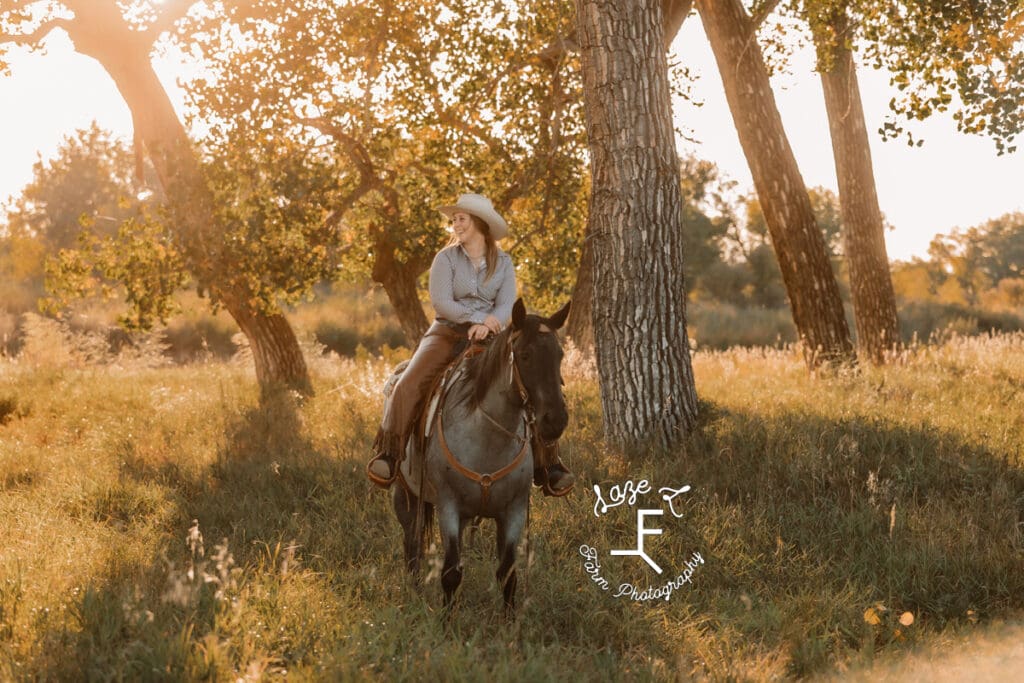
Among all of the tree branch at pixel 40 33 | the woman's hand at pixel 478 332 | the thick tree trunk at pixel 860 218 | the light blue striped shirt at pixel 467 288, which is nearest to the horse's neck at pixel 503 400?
the woman's hand at pixel 478 332

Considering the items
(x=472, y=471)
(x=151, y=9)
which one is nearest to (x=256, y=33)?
(x=151, y=9)

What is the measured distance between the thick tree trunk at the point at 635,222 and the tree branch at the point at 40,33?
9.51 metres

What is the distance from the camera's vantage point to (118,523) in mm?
7719

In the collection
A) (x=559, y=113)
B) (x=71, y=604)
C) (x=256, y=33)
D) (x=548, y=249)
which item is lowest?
(x=71, y=604)

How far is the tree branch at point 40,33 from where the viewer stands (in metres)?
13.3

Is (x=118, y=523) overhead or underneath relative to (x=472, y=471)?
underneath

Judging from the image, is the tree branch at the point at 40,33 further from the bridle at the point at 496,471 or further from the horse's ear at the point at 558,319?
the horse's ear at the point at 558,319

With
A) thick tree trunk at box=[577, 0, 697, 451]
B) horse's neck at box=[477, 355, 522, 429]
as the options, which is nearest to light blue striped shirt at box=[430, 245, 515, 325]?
horse's neck at box=[477, 355, 522, 429]

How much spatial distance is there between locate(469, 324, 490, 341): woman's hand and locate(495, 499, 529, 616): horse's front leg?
1.09 meters

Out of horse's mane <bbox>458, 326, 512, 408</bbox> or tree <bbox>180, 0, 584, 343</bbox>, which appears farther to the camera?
tree <bbox>180, 0, 584, 343</bbox>

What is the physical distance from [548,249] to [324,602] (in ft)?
23.2

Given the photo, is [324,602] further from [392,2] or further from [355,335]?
[355,335]

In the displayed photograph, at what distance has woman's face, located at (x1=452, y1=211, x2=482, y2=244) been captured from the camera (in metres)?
6.00

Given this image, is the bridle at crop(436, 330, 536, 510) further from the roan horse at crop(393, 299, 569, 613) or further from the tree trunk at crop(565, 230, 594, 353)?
the tree trunk at crop(565, 230, 594, 353)
